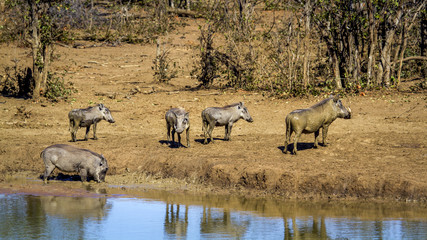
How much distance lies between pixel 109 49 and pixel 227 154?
1490cm

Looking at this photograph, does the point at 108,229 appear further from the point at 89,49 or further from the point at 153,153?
the point at 89,49

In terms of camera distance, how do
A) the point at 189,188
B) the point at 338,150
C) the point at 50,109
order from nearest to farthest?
the point at 189,188
the point at 338,150
the point at 50,109

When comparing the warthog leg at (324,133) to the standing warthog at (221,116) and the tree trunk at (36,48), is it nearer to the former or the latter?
the standing warthog at (221,116)

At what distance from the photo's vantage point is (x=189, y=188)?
35.4ft

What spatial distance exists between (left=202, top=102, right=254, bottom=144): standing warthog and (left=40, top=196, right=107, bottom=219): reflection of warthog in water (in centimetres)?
404

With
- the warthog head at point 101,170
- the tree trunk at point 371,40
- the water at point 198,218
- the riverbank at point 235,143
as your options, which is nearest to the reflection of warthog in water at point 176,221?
the water at point 198,218

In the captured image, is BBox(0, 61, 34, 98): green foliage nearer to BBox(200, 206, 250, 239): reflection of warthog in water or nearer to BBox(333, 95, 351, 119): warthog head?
BBox(333, 95, 351, 119): warthog head

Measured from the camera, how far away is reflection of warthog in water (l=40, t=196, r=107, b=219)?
8867 millimetres

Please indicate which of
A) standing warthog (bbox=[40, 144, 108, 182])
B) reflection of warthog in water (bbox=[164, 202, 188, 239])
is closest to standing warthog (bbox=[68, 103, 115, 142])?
standing warthog (bbox=[40, 144, 108, 182])

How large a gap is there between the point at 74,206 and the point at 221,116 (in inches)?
193

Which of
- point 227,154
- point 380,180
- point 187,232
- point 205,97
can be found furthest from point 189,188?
point 205,97

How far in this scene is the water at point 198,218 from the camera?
25.4 ft

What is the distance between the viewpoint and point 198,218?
28.6ft

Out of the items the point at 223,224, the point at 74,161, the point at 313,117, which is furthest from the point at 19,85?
the point at 223,224
